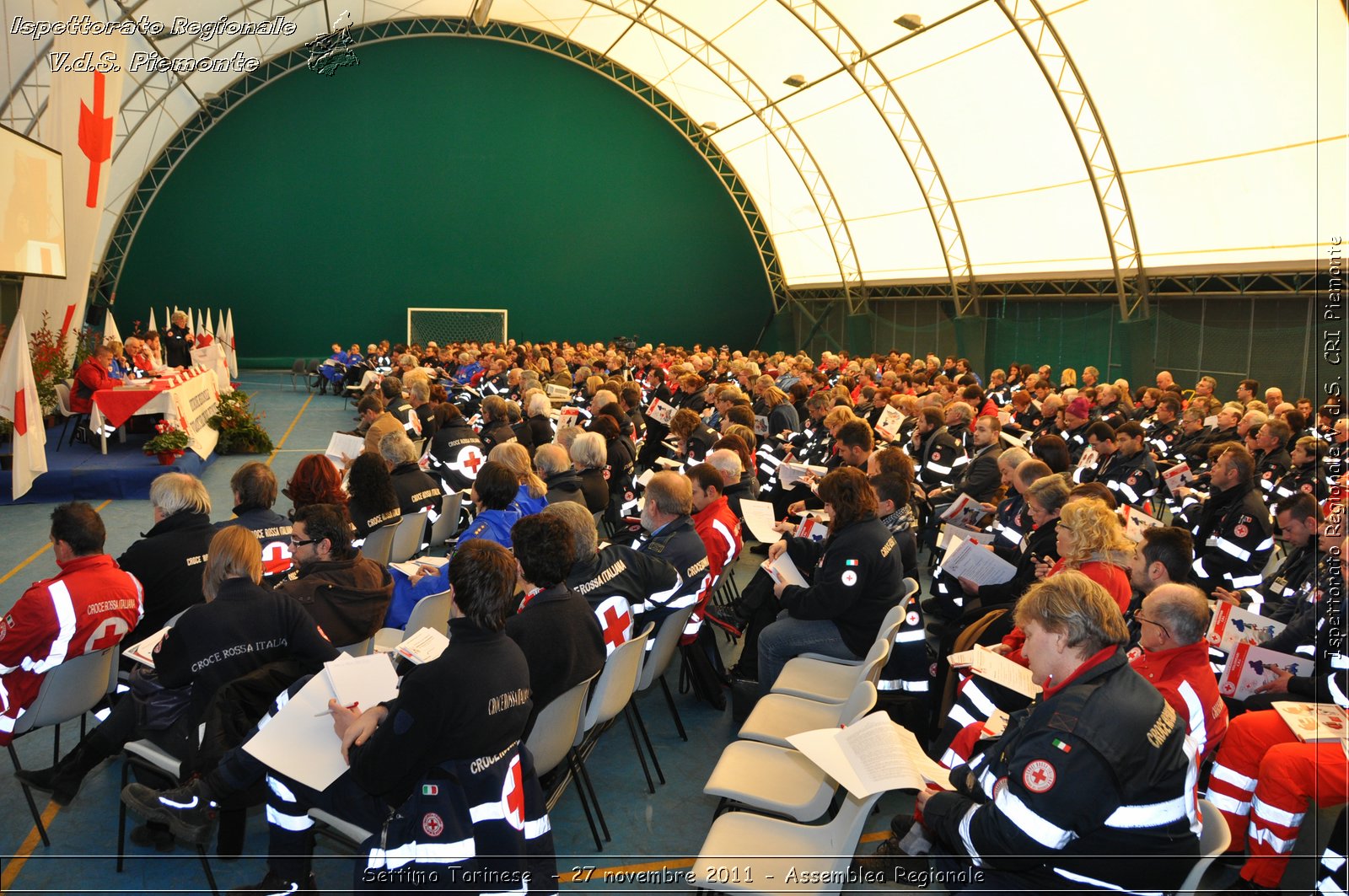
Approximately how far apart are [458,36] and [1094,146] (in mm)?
17038

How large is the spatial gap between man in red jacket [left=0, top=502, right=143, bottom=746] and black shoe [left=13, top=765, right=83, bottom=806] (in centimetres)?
22

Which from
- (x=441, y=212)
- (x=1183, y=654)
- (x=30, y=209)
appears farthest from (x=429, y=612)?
(x=441, y=212)

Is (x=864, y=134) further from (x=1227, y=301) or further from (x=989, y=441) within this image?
(x=989, y=441)

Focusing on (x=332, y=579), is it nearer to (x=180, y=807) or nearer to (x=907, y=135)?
(x=180, y=807)

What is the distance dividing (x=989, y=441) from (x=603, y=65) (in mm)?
21109

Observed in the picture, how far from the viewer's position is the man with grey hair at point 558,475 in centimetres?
633

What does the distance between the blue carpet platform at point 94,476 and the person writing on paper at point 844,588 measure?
7.78m

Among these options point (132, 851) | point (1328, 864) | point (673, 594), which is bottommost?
point (132, 851)

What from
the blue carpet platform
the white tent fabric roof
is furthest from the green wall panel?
the blue carpet platform

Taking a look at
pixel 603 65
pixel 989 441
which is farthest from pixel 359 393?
pixel 989 441

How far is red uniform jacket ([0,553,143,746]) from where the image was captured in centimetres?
355

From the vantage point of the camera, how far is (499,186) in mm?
25391

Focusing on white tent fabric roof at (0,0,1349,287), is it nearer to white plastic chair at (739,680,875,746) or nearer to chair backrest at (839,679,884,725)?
white plastic chair at (739,680,875,746)

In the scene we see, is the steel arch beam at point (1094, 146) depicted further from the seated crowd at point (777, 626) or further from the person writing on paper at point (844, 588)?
the person writing on paper at point (844, 588)
